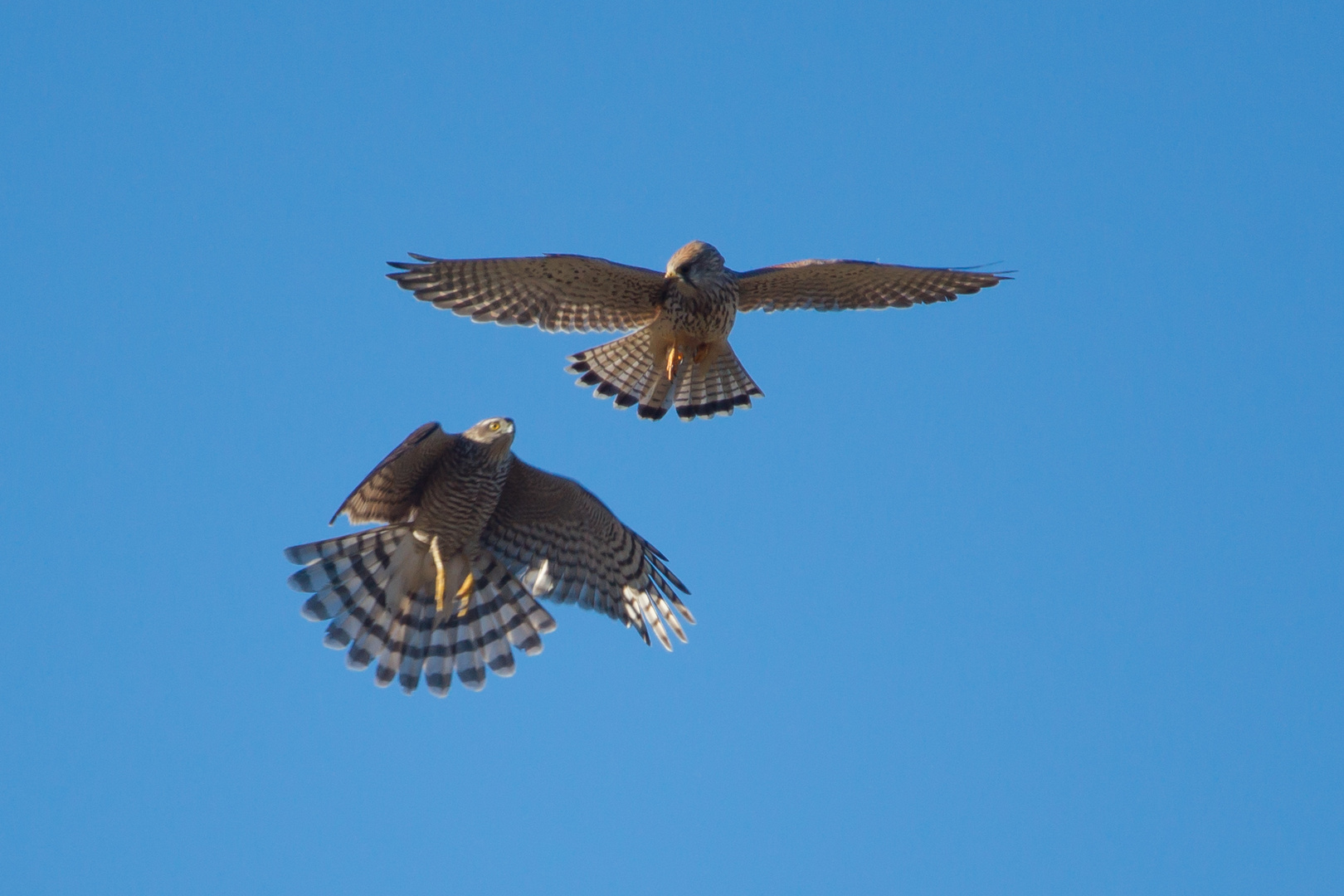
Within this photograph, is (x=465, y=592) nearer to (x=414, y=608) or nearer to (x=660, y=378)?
(x=414, y=608)

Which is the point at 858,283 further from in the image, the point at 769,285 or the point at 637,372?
the point at 637,372

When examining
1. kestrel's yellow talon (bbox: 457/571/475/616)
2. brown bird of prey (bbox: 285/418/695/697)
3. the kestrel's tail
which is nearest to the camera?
brown bird of prey (bbox: 285/418/695/697)

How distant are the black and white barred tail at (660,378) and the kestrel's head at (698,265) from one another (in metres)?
0.52

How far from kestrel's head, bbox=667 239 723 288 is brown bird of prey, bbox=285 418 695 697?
1559 mm

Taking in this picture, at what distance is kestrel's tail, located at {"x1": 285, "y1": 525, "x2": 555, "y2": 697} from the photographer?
958 centimetres

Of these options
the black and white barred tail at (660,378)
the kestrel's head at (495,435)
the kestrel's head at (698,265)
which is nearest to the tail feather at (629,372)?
the black and white barred tail at (660,378)

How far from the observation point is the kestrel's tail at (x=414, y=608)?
9578 millimetres

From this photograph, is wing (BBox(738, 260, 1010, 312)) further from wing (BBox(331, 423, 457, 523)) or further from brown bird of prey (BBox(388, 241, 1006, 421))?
wing (BBox(331, 423, 457, 523))

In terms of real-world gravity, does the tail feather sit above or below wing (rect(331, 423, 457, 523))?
above

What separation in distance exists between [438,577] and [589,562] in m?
1.03

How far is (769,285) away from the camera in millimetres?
10664

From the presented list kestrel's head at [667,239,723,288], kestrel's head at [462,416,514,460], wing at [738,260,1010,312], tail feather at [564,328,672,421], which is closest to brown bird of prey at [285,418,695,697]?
kestrel's head at [462,416,514,460]

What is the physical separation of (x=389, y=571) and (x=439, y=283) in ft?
6.15

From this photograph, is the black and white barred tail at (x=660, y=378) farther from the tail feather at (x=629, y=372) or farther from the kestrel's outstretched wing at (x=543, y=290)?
the kestrel's outstretched wing at (x=543, y=290)
